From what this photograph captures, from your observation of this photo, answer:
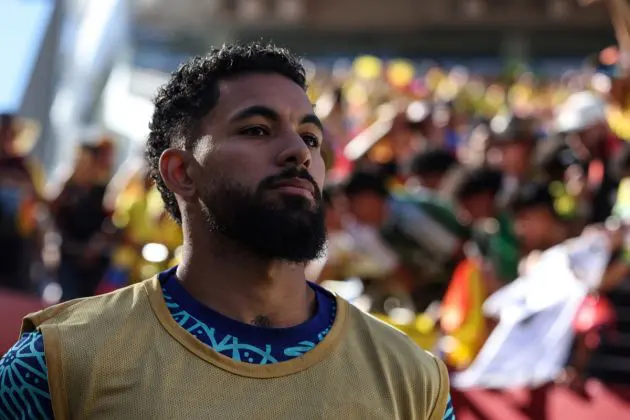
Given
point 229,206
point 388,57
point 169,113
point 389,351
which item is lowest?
point 389,351

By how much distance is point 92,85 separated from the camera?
11.7 m

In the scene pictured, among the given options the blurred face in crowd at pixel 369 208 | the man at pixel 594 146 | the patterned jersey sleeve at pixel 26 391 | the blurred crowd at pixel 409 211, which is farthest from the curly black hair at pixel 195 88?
the man at pixel 594 146

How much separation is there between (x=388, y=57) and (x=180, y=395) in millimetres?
23501

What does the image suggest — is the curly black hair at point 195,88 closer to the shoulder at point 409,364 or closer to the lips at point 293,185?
the lips at point 293,185

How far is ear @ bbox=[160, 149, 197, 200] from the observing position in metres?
2.19

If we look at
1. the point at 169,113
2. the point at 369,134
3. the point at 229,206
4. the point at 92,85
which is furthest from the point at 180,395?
the point at 92,85

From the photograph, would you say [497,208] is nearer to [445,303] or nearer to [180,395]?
[445,303]

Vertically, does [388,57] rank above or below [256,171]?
above

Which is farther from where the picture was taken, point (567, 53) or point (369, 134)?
point (567, 53)

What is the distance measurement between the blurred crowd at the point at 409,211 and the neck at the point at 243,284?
2333 millimetres

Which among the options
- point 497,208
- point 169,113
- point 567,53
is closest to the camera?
point 169,113

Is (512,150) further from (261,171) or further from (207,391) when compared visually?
(207,391)

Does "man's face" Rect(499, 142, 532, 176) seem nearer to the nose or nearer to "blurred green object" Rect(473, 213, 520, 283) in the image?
"blurred green object" Rect(473, 213, 520, 283)

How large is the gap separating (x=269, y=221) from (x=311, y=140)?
26 centimetres
